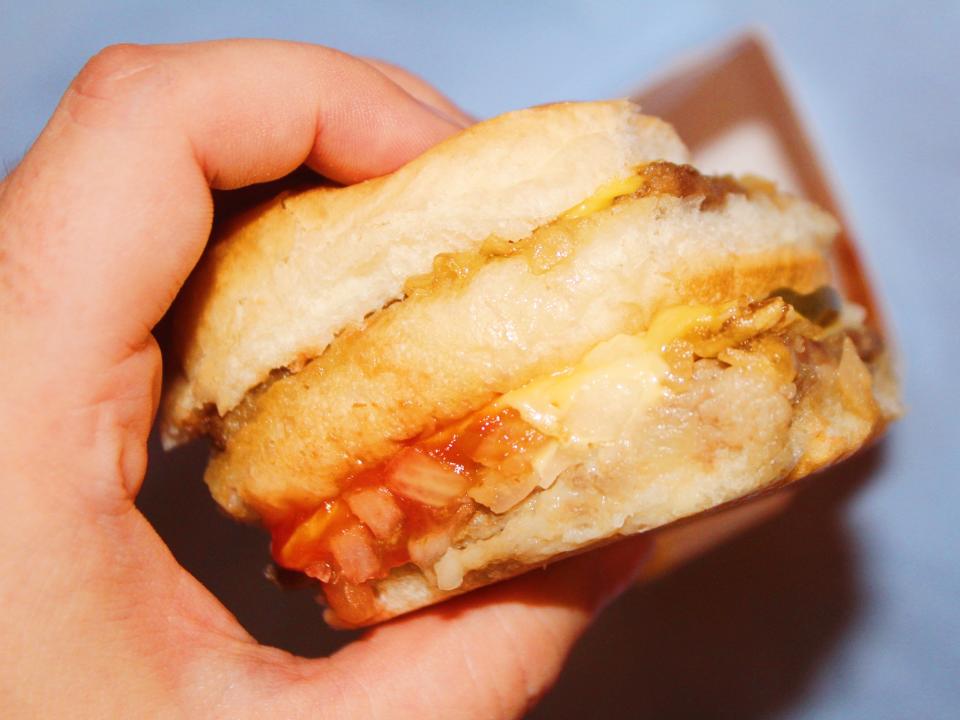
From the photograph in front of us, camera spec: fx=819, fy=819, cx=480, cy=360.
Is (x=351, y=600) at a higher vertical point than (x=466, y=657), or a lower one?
higher

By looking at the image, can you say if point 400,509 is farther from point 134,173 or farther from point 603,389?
point 134,173

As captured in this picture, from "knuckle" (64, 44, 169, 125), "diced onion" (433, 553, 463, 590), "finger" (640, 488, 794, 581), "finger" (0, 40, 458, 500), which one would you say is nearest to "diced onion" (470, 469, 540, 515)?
"diced onion" (433, 553, 463, 590)

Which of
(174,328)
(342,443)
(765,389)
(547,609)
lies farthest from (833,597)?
(174,328)

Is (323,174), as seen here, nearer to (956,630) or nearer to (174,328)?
(174,328)

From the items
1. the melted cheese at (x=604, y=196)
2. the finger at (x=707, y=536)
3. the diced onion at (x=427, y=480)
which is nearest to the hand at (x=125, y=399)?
the diced onion at (x=427, y=480)

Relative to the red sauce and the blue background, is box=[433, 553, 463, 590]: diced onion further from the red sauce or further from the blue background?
the blue background

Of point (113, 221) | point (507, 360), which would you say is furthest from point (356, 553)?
point (113, 221)
